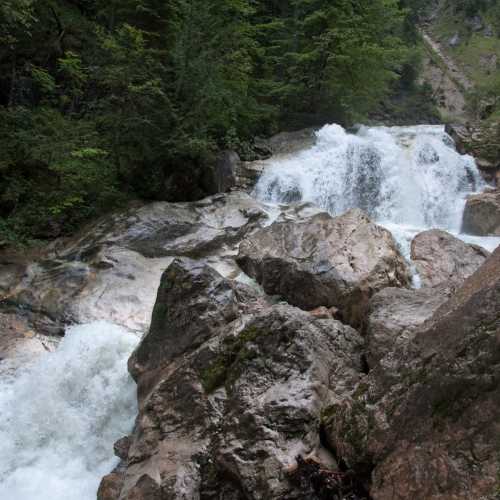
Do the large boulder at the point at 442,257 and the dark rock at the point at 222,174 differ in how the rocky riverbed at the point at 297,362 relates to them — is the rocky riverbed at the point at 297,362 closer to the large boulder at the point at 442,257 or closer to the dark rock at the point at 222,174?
the large boulder at the point at 442,257

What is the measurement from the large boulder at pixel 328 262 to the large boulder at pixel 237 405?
2.16 metres

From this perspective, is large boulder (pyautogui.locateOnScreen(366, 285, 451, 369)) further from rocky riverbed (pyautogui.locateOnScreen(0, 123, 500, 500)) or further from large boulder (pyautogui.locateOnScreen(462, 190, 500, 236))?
large boulder (pyautogui.locateOnScreen(462, 190, 500, 236))

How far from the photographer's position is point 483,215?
12633mm

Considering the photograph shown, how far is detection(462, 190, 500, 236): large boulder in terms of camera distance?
40.6ft

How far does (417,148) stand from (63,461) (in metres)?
14.8

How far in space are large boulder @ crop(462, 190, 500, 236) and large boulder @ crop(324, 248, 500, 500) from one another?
10.5 m

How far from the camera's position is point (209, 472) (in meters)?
3.92

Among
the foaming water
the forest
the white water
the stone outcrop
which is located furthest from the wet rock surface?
the stone outcrop

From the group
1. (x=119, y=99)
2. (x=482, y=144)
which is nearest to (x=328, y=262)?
(x=119, y=99)

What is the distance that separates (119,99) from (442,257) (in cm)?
888

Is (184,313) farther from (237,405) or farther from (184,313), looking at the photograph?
(237,405)

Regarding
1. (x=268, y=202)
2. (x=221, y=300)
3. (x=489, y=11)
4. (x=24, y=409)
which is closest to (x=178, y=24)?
(x=268, y=202)

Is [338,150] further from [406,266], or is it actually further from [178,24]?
[406,266]

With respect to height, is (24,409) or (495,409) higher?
(495,409)
